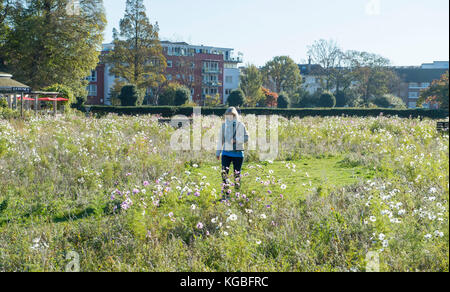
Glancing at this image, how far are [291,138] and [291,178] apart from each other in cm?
579

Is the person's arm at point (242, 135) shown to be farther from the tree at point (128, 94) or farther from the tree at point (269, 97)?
the tree at point (269, 97)

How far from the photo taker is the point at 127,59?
143 ft

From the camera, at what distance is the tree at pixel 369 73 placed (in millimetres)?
55438

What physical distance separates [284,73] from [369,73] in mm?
12560

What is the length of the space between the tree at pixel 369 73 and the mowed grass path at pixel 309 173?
154 feet

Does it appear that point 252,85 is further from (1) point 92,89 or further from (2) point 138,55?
(1) point 92,89

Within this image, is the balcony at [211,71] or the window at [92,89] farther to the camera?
the balcony at [211,71]

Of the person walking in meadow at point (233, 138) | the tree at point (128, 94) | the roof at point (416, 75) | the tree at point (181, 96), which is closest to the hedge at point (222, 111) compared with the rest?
the tree at point (128, 94)
